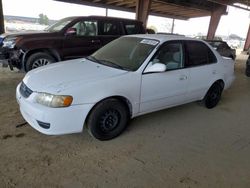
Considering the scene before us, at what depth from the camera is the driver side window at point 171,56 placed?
328cm

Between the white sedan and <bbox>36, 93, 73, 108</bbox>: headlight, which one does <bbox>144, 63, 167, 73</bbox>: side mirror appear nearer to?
the white sedan

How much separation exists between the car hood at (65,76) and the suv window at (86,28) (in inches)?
111

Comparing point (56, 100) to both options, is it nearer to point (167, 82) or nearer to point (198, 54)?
point (167, 82)

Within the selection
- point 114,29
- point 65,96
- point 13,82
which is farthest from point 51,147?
point 114,29

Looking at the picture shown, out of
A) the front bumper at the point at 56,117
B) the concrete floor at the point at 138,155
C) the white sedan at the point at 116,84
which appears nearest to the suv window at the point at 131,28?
the white sedan at the point at 116,84

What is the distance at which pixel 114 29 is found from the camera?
20.8ft

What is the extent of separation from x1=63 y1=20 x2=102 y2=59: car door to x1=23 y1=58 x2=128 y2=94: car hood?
254 cm

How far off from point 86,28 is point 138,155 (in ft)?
14.2

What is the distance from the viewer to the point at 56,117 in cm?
247

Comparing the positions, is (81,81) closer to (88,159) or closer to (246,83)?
(88,159)

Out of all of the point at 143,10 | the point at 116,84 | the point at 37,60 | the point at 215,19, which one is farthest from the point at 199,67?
the point at 215,19

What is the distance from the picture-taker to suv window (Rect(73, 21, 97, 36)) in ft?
19.1

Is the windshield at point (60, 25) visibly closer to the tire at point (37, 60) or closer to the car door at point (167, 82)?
the tire at point (37, 60)

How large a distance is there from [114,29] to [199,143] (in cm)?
439
